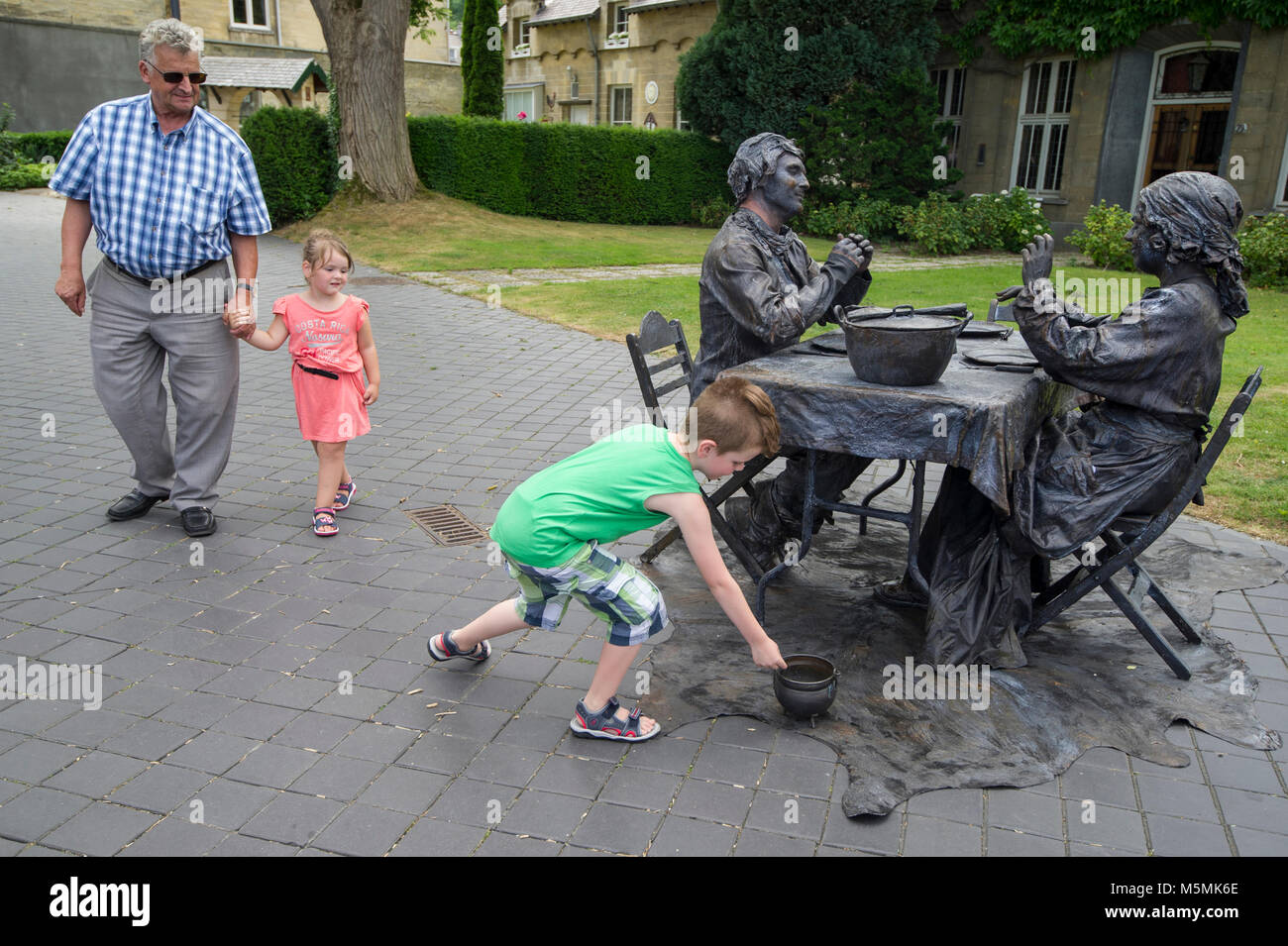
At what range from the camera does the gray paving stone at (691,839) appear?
9.64 feet

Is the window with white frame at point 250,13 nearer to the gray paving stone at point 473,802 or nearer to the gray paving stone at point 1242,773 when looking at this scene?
the gray paving stone at point 473,802

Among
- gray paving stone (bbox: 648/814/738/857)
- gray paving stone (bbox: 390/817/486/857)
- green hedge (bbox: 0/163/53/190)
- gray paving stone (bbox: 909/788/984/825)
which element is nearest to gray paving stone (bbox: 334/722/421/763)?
gray paving stone (bbox: 390/817/486/857)

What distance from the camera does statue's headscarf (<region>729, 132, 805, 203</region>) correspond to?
4520 mm

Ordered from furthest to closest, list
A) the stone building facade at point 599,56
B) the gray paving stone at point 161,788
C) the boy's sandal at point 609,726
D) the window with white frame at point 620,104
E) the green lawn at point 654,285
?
the window with white frame at point 620,104
the stone building facade at point 599,56
the green lawn at point 654,285
the boy's sandal at point 609,726
the gray paving stone at point 161,788

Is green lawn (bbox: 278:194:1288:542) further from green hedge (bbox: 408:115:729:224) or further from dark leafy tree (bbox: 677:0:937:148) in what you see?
Answer: dark leafy tree (bbox: 677:0:937:148)

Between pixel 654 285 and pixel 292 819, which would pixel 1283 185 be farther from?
pixel 292 819

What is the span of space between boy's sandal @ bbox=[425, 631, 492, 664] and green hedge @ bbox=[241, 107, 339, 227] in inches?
629

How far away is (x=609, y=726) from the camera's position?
11.5 feet

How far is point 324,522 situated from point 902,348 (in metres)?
3.07

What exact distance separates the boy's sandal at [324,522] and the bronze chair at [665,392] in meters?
1.63

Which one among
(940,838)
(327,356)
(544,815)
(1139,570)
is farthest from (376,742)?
(1139,570)

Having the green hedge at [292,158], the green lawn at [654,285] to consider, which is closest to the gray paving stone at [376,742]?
the green lawn at [654,285]

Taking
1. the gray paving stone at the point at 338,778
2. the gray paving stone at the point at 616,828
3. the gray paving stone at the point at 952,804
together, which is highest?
the gray paving stone at the point at 952,804

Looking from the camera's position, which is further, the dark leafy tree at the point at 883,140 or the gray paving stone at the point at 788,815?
the dark leafy tree at the point at 883,140
